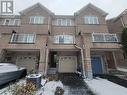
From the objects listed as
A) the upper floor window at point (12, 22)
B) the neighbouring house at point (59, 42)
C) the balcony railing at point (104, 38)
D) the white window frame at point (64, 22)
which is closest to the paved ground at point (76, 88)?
the neighbouring house at point (59, 42)

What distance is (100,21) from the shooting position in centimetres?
1858

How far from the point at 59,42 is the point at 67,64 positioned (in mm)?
4341

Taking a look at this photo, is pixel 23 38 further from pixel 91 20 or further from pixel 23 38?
pixel 91 20

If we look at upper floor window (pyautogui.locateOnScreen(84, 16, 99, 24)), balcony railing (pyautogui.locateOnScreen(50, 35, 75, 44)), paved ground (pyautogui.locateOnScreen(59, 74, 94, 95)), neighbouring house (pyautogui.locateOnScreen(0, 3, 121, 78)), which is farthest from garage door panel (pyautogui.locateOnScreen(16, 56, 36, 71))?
upper floor window (pyautogui.locateOnScreen(84, 16, 99, 24))

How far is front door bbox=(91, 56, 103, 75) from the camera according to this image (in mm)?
16562

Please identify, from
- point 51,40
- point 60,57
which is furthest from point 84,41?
point 60,57

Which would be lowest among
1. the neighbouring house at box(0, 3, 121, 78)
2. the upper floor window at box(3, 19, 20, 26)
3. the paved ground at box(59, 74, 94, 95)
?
the paved ground at box(59, 74, 94, 95)

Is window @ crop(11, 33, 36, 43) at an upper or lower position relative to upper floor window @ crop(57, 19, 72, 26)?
lower

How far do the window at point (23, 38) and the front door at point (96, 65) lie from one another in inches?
344

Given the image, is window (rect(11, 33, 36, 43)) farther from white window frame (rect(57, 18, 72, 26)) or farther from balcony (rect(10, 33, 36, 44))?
white window frame (rect(57, 18, 72, 26))

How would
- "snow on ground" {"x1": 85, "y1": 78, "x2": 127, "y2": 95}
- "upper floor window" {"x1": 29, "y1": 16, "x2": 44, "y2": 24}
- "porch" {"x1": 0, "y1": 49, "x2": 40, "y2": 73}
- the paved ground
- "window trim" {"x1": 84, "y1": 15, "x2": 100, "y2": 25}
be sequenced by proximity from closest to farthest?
"snow on ground" {"x1": 85, "y1": 78, "x2": 127, "y2": 95} → the paved ground → "porch" {"x1": 0, "y1": 49, "x2": 40, "y2": 73} → "upper floor window" {"x1": 29, "y1": 16, "x2": 44, "y2": 24} → "window trim" {"x1": 84, "y1": 15, "x2": 100, "y2": 25}

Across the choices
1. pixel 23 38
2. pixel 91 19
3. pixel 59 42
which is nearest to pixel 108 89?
pixel 59 42

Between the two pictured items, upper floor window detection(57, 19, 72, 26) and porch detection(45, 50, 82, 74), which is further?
upper floor window detection(57, 19, 72, 26)

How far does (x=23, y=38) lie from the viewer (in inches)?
553
